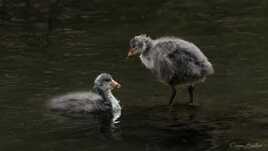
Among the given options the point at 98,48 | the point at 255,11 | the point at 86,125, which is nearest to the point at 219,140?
the point at 86,125

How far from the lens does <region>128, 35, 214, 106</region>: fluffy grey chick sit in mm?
12375

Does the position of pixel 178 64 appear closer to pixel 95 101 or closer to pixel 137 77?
pixel 95 101

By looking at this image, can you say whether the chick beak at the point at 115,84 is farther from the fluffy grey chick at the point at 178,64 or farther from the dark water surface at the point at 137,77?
the fluffy grey chick at the point at 178,64

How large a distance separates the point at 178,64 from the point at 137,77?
1.46 metres

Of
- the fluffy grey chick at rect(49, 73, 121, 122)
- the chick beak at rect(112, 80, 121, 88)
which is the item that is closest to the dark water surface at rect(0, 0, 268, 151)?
the fluffy grey chick at rect(49, 73, 121, 122)

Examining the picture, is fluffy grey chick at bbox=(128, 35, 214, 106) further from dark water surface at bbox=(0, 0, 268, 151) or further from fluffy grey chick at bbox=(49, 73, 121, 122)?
fluffy grey chick at bbox=(49, 73, 121, 122)

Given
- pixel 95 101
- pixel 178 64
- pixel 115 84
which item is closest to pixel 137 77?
pixel 115 84

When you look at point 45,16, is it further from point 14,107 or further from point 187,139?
point 187,139

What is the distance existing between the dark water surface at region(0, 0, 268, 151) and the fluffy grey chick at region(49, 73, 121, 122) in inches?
6.9

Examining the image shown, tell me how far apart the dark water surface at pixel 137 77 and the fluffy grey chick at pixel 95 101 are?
0.57ft

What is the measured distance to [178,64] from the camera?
12422mm

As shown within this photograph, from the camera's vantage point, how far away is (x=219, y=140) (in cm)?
1074

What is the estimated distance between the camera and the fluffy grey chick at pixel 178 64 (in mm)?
12375

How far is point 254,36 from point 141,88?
9.96ft
